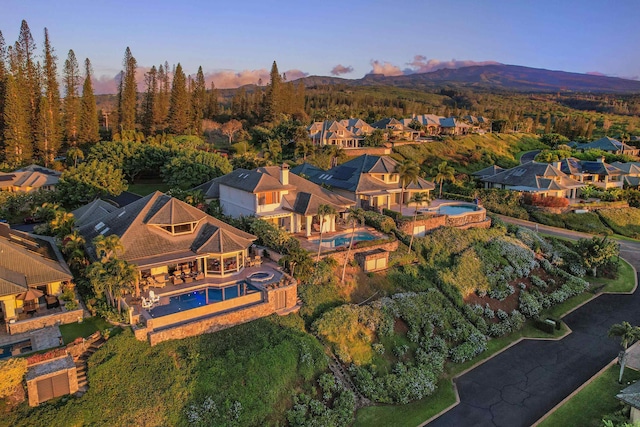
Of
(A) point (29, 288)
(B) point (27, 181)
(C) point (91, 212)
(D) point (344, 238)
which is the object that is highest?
(B) point (27, 181)

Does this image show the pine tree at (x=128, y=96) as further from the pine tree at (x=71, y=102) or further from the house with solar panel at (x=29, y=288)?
the house with solar panel at (x=29, y=288)

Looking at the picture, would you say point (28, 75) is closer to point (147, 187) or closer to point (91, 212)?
point (147, 187)

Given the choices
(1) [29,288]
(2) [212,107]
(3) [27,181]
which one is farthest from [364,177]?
(2) [212,107]

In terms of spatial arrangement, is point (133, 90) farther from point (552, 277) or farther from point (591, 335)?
point (591, 335)

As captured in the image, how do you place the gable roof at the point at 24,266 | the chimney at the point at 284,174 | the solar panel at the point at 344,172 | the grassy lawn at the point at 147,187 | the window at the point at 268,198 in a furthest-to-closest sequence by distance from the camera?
the grassy lawn at the point at 147,187 → the solar panel at the point at 344,172 → the chimney at the point at 284,174 → the window at the point at 268,198 → the gable roof at the point at 24,266

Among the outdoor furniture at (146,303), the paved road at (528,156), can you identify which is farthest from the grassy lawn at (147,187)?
the paved road at (528,156)

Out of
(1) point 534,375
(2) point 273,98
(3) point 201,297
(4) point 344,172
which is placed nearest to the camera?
(3) point 201,297

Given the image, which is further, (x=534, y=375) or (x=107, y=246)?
(x=534, y=375)
